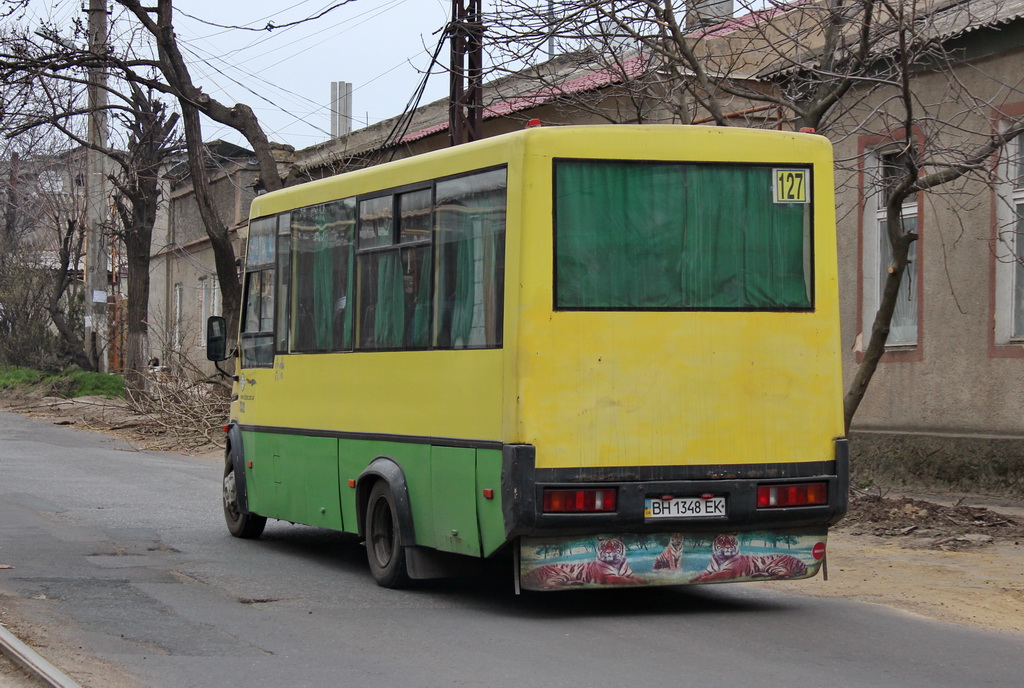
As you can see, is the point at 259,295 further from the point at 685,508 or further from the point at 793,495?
the point at 793,495

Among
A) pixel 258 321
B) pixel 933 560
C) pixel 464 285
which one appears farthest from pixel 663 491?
pixel 258 321

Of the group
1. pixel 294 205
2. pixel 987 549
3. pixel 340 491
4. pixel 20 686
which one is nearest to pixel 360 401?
pixel 340 491

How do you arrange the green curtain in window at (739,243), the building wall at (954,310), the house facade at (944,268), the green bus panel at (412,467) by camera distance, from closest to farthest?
the green curtain in window at (739,243) → the green bus panel at (412,467) → the house facade at (944,268) → the building wall at (954,310)

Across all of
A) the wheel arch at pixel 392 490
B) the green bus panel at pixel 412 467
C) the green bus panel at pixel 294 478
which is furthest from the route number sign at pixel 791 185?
the green bus panel at pixel 294 478

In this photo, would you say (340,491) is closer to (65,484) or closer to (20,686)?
(20,686)

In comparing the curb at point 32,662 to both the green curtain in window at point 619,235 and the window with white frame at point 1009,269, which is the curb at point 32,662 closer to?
the green curtain in window at point 619,235

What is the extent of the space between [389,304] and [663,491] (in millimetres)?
2422

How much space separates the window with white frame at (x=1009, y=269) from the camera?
48.2ft

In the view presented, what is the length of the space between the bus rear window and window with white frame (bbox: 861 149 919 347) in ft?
26.6

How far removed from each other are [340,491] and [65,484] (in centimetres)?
750

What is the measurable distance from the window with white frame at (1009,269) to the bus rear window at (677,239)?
7.12 metres

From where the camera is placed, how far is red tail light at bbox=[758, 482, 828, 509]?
820 cm

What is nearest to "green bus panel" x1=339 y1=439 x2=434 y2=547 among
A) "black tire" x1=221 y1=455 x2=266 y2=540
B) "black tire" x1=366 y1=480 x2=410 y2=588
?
"black tire" x1=366 y1=480 x2=410 y2=588

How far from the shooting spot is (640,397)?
26.3 feet
